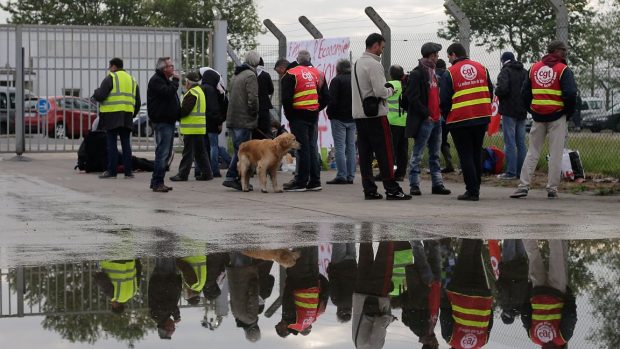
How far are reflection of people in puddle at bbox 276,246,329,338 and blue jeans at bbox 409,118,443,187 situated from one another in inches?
236

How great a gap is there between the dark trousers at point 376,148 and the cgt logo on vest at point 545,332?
7336 millimetres

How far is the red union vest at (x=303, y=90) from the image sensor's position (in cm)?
1481

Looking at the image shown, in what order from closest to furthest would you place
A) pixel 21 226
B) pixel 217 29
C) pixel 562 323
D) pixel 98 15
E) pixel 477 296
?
1. pixel 562 323
2. pixel 477 296
3. pixel 21 226
4. pixel 217 29
5. pixel 98 15

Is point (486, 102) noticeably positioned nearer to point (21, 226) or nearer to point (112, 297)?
point (21, 226)

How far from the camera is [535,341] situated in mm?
5516

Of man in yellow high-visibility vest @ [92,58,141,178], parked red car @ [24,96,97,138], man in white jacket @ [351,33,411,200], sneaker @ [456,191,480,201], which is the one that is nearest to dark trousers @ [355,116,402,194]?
man in white jacket @ [351,33,411,200]

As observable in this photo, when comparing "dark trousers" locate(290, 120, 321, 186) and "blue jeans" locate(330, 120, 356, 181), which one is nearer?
"dark trousers" locate(290, 120, 321, 186)

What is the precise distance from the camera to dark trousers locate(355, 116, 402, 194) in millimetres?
13172

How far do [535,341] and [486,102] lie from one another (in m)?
7.86

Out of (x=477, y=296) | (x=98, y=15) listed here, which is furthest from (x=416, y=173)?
(x=98, y=15)

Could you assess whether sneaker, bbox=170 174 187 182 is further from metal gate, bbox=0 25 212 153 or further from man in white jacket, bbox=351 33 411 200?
metal gate, bbox=0 25 212 153

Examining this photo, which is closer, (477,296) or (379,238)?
(477,296)

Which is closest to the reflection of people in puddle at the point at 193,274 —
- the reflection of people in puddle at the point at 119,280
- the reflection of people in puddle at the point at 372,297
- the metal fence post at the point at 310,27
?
the reflection of people in puddle at the point at 119,280

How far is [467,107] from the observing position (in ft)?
42.9
